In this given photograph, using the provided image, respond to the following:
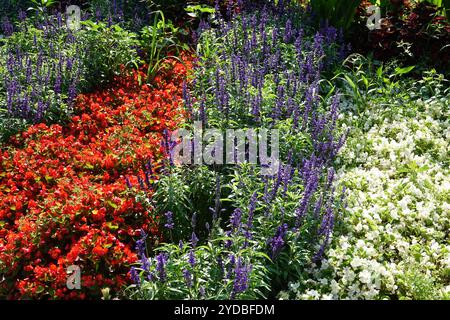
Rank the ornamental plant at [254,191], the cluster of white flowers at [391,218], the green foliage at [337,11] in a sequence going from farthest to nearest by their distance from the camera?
1. the green foliage at [337,11]
2. the cluster of white flowers at [391,218]
3. the ornamental plant at [254,191]

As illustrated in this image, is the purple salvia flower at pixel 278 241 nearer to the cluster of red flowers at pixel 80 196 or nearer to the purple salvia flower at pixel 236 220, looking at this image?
the purple salvia flower at pixel 236 220

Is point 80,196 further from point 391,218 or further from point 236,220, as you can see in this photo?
point 391,218

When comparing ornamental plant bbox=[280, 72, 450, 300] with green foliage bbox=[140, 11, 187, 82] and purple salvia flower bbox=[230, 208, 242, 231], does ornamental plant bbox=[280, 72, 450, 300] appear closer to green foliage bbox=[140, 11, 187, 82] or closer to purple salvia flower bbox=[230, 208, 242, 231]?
purple salvia flower bbox=[230, 208, 242, 231]

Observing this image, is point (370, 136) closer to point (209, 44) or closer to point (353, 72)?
point (353, 72)

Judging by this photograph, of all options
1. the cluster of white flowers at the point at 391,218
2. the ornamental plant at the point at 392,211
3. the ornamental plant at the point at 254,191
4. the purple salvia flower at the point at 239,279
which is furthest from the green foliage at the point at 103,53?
the purple salvia flower at the point at 239,279

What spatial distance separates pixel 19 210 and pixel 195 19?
396 centimetres

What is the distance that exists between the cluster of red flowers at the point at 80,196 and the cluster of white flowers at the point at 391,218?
129 centimetres

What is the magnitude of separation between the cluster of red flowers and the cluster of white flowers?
129 centimetres

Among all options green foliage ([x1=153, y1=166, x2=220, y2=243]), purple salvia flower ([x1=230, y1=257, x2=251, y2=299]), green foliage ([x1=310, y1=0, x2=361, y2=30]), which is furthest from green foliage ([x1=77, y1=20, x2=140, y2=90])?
purple salvia flower ([x1=230, y1=257, x2=251, y2=299])

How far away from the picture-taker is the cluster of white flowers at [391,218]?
3838 mm

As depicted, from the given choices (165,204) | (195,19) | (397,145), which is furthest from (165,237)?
(195,19)

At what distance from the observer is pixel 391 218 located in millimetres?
4395

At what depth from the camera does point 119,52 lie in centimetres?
617

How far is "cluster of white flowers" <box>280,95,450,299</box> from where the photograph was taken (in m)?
3.84
